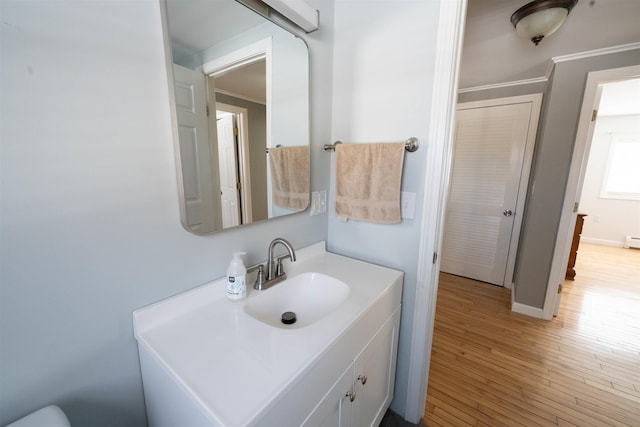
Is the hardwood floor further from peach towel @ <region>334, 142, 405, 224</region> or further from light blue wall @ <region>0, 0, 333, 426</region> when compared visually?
light blue wall @ <region>0, 0, 333, 426</region>

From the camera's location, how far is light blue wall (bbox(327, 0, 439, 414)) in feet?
3.64

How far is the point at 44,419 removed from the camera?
1.89 feet

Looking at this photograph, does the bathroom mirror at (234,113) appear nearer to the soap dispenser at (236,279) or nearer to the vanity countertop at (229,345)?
the soap dispenser at (236,279)

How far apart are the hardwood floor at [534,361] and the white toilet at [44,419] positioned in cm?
157

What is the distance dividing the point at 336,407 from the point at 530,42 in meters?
2.70

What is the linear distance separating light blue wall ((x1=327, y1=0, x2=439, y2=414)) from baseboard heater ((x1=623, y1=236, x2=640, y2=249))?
5.78 m

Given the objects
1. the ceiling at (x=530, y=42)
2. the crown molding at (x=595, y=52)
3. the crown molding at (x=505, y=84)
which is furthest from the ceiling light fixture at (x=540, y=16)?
the crown molding at (x=505, y=84)

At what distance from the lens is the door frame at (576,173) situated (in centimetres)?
189

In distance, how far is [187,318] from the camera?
852 mm

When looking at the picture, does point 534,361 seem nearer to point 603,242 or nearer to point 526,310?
point 526,310

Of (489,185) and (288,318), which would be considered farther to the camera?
(489,185)

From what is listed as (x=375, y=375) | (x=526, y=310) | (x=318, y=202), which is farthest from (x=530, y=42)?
(x=375, y=375)

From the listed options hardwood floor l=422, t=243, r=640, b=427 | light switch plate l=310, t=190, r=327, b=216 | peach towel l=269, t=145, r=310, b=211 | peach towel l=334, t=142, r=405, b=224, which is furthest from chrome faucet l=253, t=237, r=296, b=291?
hardwood floor l=422, t=243, r=640, b=427

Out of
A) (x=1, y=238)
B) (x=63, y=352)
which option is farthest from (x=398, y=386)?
(x=1, y=238)
